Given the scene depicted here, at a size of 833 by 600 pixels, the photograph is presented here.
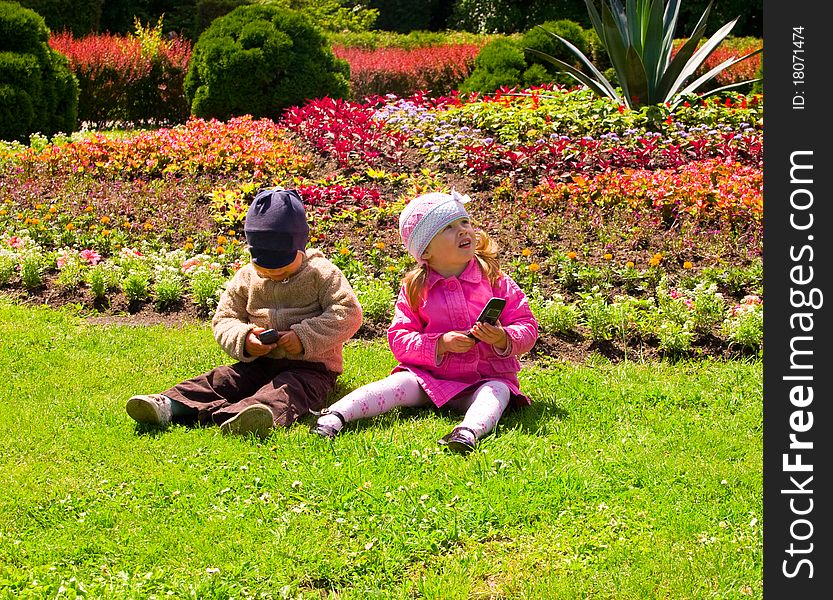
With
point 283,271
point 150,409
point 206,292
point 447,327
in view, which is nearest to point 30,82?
point 206,292

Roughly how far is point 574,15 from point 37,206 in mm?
20037

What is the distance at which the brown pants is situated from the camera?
13.4 ft

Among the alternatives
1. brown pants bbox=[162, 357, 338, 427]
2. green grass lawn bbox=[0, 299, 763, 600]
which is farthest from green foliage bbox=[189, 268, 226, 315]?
brown pants bbox=[162, 357, 338, 427]

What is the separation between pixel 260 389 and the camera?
425cm

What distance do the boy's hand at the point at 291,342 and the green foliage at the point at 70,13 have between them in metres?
18.5

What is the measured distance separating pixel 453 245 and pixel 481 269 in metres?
0.23

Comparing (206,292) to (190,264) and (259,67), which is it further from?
(259,67)

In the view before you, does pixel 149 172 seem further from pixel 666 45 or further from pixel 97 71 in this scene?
pixel 97 71

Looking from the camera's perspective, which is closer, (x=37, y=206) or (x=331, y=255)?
(x=331, y=255)

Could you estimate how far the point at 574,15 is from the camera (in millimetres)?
24953

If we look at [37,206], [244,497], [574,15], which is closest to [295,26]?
[37,206]

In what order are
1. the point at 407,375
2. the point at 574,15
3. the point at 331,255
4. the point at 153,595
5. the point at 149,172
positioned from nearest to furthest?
the point at 153,595 < the point at 407,375 < the point at 331,255 < the point at 149,172 < the point at 574,15

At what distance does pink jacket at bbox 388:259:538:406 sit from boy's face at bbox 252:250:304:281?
506 mm

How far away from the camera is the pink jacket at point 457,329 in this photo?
4203 millimetres
